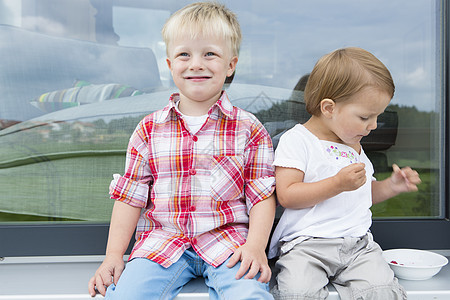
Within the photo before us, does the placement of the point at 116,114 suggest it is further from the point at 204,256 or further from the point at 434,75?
the point at 434,75

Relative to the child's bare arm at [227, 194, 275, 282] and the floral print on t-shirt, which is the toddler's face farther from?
the child's bare arm at [227, 194, 275, 282]

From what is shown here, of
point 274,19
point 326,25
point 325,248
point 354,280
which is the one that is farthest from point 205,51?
point 354,280

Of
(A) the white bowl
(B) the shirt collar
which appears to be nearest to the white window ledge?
(A) the white bowl

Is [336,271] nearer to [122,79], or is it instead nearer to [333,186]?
[333,186]

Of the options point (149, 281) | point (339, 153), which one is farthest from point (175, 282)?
point (339, 153)

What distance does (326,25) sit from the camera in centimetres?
152

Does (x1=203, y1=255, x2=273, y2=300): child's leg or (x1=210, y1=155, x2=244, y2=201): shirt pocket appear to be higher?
(x1=210, y1=155, x2=244, y2=201): shirt pocket

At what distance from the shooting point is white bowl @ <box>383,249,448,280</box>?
1299mm

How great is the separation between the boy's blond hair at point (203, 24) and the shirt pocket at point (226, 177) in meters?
0.32

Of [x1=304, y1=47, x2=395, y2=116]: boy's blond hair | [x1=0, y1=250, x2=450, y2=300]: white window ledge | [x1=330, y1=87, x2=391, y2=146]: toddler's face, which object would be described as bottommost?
[x1=0, y1=250, x2=450, y2=300]: white window ledge

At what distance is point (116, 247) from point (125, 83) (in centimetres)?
56

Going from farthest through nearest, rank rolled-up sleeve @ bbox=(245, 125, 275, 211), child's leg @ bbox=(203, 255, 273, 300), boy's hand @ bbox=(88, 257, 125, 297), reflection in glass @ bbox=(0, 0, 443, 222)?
1. reflection in glass @ bbox=(0, 0, 443, 222)
2. rolled-up sleeve @ bbox=(245, 125, 275, 211)
3. boy's hand @ bbox=(88, 257, 125, 297)
4. child's leg @ bbox=(203, 255, 273, 300)

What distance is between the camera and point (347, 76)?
125 cm

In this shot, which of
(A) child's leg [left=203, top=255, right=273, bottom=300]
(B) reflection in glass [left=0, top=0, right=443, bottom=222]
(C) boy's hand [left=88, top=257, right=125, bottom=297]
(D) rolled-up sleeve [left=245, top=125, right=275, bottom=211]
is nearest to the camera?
(A) child's leg [left=203, top=255, right=273, bottom=300]
